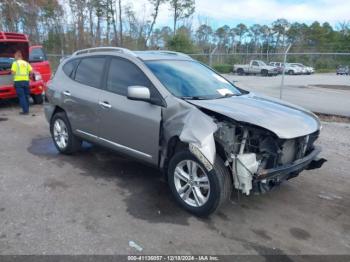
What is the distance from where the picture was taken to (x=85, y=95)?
201 inches

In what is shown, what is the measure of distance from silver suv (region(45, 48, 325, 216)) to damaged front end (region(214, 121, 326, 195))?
0.03ft

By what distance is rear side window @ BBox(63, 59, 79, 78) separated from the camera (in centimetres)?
565

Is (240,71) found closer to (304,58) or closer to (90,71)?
(304,58)

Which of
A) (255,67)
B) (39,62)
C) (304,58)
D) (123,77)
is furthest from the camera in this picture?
(255,67)

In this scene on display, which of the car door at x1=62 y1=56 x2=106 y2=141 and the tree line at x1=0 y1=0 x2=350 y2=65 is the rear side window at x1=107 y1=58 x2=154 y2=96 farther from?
the tree line at x1=0 y1=0 x2=350 y2=65

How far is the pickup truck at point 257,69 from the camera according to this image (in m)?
31.6

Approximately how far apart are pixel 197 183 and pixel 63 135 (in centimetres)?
308

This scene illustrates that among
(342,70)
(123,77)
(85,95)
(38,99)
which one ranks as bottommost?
(38,99)

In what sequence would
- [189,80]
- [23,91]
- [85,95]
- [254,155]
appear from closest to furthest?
[254,155], [189,80], [85,95], [23,91]

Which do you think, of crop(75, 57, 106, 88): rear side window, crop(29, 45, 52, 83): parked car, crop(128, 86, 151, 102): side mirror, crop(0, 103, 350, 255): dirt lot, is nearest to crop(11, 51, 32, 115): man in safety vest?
crop(29, 45, 52, 83): parked car

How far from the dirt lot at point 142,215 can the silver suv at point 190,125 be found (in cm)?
37

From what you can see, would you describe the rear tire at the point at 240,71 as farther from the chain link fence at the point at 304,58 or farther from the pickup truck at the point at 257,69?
the chain link fence at the point at 304,58

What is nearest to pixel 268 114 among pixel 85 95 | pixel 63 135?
pixel 85 95

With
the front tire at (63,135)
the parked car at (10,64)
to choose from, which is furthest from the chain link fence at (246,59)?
the front tire at (63,135)
